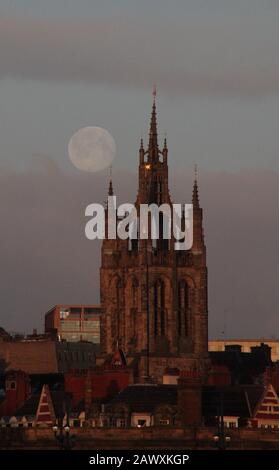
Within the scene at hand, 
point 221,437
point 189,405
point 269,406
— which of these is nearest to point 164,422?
point 189,405

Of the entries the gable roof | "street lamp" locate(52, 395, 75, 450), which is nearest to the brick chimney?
the gable roof

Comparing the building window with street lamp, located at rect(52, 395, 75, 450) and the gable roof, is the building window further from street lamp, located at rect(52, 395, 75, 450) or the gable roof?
street lamp, located at rect(52, 395, 75, 450)

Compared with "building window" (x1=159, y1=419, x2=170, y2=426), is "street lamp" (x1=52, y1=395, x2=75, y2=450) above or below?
below

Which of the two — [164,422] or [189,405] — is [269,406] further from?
[164,422]

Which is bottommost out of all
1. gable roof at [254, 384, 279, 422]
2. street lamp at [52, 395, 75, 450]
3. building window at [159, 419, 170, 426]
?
street lamp at [52, 395, 75, 450]

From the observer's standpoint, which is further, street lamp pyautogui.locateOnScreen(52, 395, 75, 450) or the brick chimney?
the brick chimney

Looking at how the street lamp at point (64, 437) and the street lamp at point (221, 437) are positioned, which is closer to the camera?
the street lamp at point (221, 437)

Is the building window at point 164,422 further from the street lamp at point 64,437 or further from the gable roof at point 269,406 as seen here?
the street lamp at point 64,437

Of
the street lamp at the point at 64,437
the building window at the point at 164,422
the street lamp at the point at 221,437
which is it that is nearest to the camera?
the street lamp at the point at 221,437

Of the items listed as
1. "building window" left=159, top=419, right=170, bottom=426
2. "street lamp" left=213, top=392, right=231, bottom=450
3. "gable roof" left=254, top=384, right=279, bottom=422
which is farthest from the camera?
"building window" left=159, top=419, right=170, bottom=426

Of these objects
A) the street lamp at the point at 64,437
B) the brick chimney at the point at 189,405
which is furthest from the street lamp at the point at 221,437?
the street lamp at the point at 64,437

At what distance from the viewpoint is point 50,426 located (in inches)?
7805
